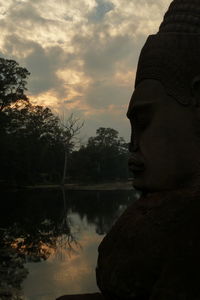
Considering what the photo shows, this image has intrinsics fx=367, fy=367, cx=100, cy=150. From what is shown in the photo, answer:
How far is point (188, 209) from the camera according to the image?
2285 millimetres

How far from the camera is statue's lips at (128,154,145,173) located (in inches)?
105

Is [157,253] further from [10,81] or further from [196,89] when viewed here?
[10,81]

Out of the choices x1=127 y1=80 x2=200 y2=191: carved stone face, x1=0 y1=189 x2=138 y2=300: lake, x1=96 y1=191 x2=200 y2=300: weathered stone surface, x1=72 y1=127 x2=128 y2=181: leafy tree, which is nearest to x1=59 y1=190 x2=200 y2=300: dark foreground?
x1=96 y1=191 x2=200 y2=300: weathered stone surface

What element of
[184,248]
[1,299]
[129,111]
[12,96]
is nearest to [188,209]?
[184,248]

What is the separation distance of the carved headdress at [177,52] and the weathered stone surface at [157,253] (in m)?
0.74

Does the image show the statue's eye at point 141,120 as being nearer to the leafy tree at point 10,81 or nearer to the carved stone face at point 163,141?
the carved stone face at point 163,141

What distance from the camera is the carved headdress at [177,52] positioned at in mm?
2535

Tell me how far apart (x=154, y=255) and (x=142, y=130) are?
93cm

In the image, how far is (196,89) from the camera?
2529 millimetres

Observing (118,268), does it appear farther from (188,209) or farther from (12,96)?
(12,96)

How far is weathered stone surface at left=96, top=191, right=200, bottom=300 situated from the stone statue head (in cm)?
17

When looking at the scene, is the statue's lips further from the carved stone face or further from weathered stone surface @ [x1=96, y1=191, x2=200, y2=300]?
weathered stone surface @ [x1=96, y1=191, x2=200, y2=300]

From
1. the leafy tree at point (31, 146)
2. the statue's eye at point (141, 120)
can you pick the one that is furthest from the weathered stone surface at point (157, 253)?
the leafy tree at point (31, 146)

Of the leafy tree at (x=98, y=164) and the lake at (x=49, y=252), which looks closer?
the lake at (x=49, y=252)
